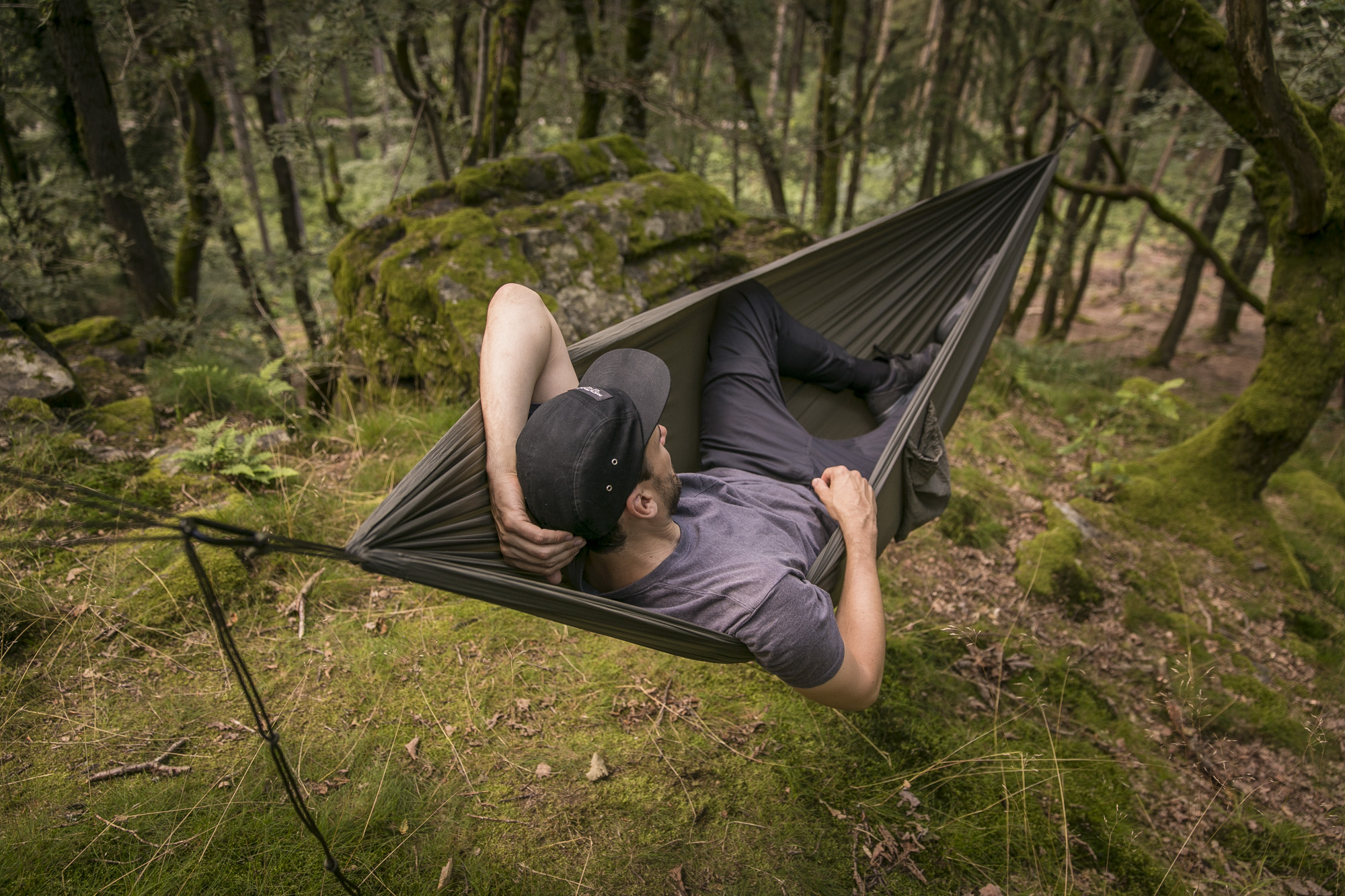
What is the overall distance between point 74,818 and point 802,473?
177 centimetres

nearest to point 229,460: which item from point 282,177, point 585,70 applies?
point 585,70

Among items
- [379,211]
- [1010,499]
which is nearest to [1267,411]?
[1010,499]

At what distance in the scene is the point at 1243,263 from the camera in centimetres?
670

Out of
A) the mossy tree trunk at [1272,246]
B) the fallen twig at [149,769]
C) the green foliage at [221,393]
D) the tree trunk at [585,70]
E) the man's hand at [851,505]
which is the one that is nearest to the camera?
the fallen twig at [149,769]

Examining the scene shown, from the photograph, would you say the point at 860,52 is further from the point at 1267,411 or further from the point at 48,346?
the point at 48,346

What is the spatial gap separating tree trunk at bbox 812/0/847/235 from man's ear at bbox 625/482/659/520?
473 centimetres

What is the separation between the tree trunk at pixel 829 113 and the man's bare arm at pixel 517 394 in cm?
449

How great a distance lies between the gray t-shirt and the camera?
1.18 m

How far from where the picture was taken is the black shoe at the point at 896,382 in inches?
91.5

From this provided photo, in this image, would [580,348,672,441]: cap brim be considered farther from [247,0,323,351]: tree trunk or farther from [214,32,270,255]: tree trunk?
[214,32,270,255]: tree trunk

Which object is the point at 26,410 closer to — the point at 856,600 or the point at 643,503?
the point at 643,503

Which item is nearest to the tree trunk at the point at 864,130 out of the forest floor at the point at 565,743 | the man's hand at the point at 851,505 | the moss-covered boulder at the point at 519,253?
the moss-covered boulder at the point at 519,253

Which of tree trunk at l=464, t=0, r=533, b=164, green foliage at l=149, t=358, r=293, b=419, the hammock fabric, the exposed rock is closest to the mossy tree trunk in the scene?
the hammock fabric

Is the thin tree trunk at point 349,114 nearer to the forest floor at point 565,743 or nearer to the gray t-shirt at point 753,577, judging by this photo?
the forest floor at point 565,743
